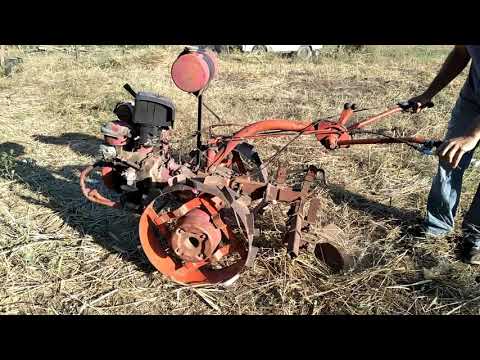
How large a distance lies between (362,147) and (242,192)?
293 centimetres

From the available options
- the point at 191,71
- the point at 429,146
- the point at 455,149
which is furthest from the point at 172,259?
the point at 455,149

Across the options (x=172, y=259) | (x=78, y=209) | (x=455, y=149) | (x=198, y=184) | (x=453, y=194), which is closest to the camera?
(x=455, y=149)

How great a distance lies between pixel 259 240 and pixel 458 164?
1785 mm

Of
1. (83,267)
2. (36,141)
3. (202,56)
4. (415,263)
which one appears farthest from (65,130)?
(415,263)

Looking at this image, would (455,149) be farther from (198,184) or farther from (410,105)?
(198,184)

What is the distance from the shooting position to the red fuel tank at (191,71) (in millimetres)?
2928

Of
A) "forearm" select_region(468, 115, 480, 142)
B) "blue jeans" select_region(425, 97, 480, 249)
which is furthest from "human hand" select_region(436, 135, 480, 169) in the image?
"blue jeans" select_region(425, 97, 480, 249)

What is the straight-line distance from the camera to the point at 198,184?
9.30 feet

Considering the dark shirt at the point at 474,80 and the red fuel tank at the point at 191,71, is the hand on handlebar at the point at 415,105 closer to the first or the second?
the dark shirt at the point at 474,80

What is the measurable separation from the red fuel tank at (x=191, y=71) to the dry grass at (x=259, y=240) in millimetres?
1523

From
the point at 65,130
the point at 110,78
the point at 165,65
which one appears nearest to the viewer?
the point at 65,130

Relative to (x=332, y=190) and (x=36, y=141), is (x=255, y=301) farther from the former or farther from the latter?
(x=36, y=141)

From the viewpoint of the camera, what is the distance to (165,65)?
394 inches

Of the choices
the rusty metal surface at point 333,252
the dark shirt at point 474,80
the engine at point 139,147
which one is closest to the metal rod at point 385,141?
the dark shirt at point 474,80
